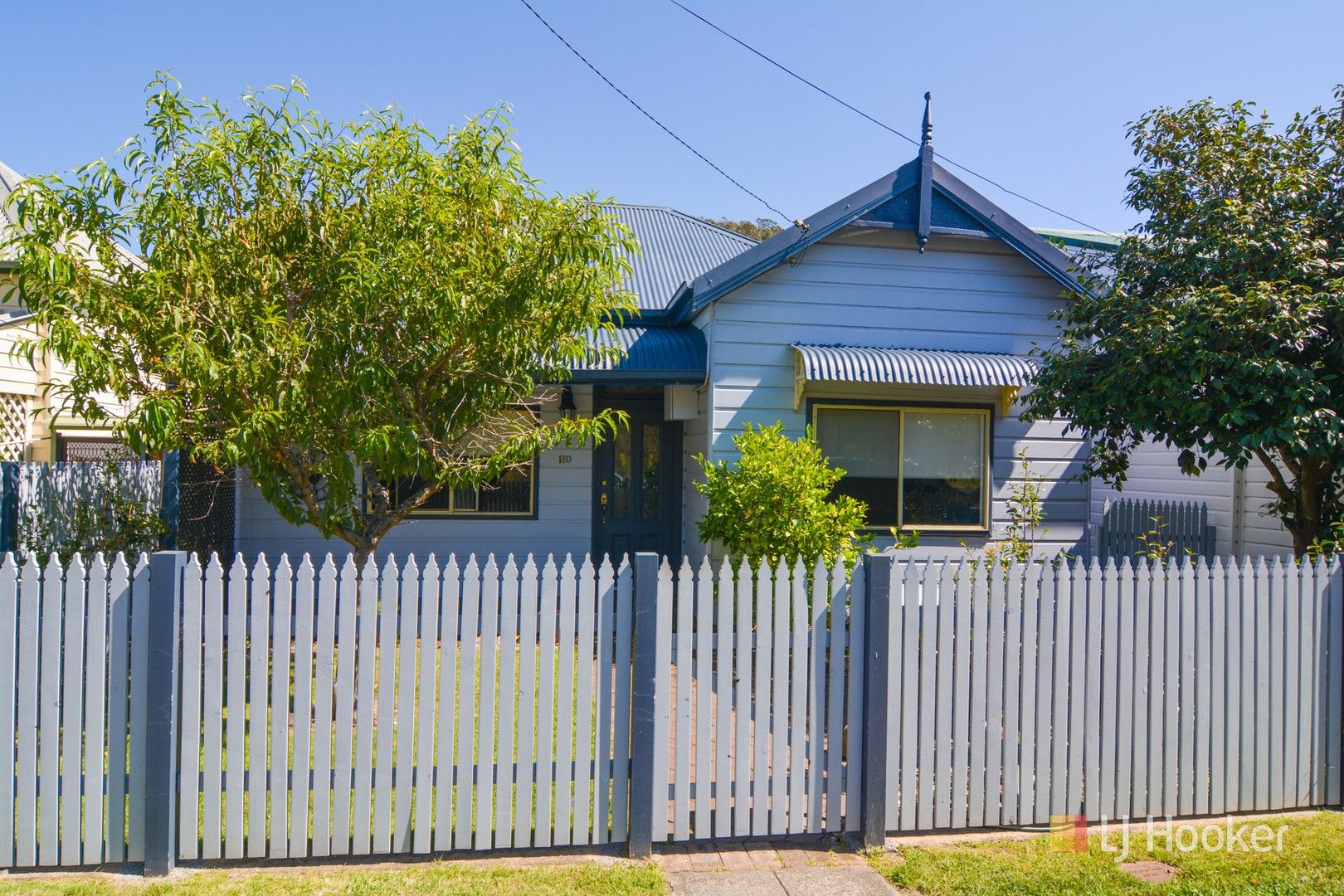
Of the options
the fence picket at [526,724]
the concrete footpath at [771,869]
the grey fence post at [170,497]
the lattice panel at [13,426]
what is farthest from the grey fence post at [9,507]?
the concrete footpath at [771,869]

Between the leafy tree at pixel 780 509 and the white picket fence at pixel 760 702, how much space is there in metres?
2.63

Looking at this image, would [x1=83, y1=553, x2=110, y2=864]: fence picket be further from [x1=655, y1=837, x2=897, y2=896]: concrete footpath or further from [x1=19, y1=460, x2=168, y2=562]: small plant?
[x1=19, y1=460, x2=168, y2=562]: small plant

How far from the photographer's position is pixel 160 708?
12.9 feet

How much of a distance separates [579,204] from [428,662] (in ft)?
12.3

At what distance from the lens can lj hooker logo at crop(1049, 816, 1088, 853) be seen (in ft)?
14.5

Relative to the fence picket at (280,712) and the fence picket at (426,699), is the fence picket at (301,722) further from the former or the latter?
the fence picket at (426,699)

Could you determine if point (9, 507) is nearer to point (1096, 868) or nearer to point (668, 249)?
point (1096, 868)

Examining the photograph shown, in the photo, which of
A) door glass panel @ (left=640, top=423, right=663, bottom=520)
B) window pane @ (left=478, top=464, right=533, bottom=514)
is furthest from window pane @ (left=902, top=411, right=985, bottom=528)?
window pane @ (left=478, top=464, right=533, bottom=514)

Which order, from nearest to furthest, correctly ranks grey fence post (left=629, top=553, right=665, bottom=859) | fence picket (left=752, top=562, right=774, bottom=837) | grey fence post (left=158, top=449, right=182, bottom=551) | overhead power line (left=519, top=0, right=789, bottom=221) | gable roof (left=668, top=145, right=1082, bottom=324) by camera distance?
1. grey fence post (left=629, top=553, right=665, bottom=859)
2. fence picket (left=752, top=562, right=774, bottom=837)
3. grey fence post (left=158, top=449, right=182, bottom=551)
4. gable roof (left=668, top=145, right=1082, bottom=324)
5. overhead power line (left=519, top=0, right=789, bottom=221)

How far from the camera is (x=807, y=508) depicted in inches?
289

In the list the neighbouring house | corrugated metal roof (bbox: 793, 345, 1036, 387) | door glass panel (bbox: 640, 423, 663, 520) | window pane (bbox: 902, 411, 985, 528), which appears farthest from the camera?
door glass panel (bbox: 640, 423, 663, 520)

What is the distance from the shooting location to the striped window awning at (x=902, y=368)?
8.76 meters

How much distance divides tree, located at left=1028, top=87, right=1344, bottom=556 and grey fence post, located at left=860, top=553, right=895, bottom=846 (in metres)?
3.62

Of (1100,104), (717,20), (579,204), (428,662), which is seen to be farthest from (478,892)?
(1100,104)
